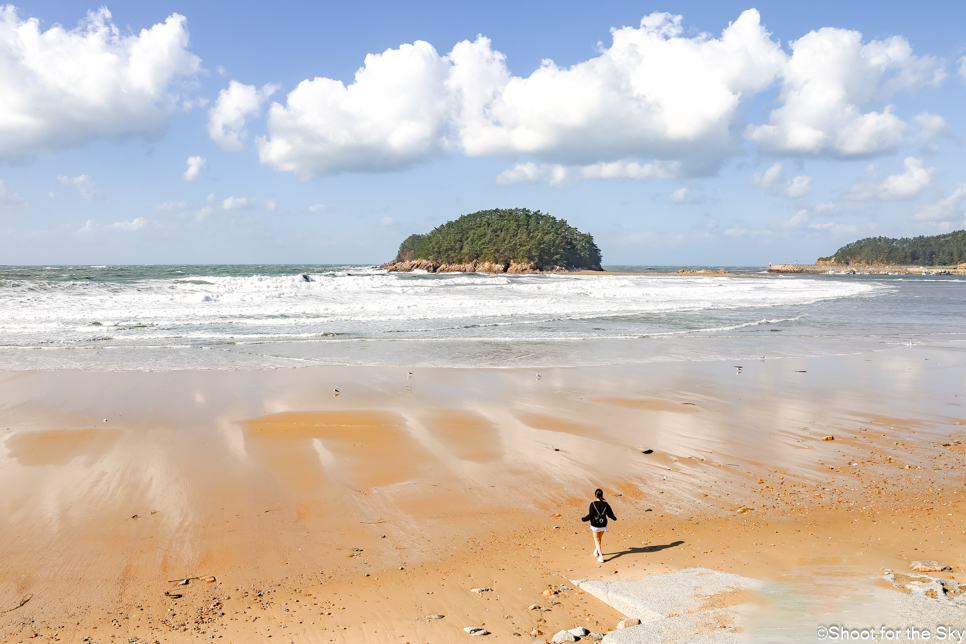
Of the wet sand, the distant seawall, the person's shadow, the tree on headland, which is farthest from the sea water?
the tree on headland

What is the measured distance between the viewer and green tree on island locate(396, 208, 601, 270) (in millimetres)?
99938

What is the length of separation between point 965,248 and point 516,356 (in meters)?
165

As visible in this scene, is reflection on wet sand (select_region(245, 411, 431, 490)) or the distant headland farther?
the distant headland

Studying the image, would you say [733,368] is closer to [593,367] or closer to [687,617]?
[593,367]

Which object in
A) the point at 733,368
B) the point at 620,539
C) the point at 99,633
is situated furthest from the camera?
the point at 733,368

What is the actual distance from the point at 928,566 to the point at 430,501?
13.8 feet

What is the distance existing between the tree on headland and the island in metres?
85.5

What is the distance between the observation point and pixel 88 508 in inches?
221

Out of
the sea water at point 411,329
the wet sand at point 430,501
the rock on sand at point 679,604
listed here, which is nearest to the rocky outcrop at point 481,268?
the sea water at point 411,329

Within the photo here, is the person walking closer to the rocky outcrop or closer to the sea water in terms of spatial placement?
the sea water

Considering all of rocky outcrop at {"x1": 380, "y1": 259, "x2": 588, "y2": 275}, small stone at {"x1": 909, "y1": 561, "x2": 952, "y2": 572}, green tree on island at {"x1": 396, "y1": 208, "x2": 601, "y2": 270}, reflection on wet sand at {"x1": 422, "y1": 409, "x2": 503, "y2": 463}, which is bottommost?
reflection on wet sand at {"x1": 422, "y1": 409, "x2": 503, "y2": 463}

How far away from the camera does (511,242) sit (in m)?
100

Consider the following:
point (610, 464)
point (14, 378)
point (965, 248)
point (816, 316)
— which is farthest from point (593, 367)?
point (965, 248)

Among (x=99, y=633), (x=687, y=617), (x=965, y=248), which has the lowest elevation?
(x=99, y=633)
